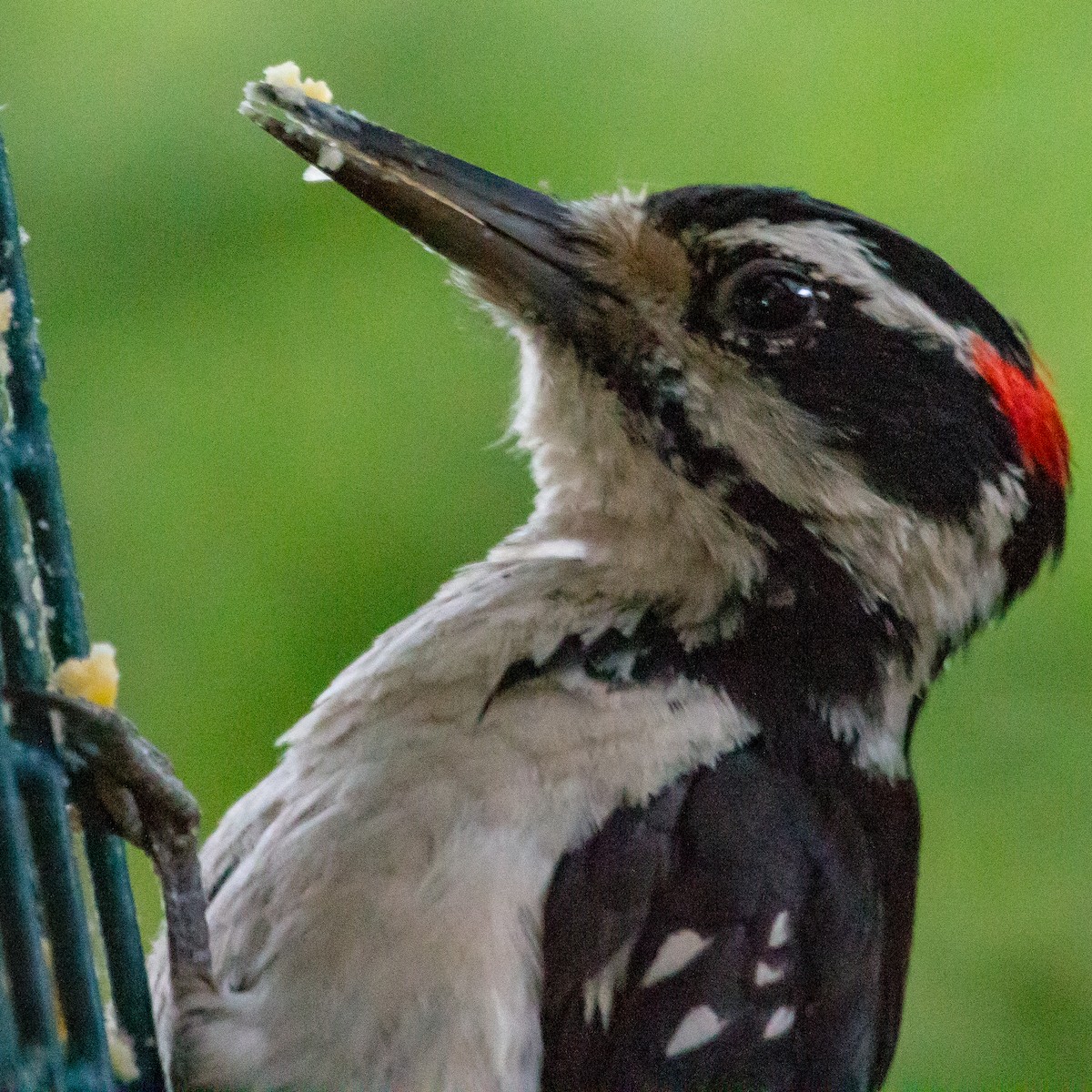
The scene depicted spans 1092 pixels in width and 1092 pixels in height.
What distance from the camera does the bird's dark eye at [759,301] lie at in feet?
8.21

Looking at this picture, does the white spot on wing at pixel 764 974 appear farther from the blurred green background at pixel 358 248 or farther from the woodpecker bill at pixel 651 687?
the blurred green background at pixel 358 248

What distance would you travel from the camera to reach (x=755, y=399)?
2473mm

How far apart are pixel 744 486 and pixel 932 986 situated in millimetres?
1846

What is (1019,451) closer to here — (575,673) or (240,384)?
(575,673)

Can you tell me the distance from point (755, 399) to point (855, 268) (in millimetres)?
239

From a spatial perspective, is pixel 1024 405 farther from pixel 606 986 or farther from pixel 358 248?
pixel 358 248

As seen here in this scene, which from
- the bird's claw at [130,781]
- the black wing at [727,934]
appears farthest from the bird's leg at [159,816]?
the black wing at [727,934]

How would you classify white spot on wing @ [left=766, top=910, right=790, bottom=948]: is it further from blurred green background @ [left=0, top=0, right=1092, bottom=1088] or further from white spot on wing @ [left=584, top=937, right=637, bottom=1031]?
A: blurred green background @ [left=0, top=0, right=1092, bottom=1088]

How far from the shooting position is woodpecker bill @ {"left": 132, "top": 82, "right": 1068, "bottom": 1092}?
6.89 ft

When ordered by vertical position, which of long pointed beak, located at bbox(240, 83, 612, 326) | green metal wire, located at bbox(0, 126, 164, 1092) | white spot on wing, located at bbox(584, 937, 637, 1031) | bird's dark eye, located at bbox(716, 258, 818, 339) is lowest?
white spot on wing, located at bbox(584, 937, 637, 1031)

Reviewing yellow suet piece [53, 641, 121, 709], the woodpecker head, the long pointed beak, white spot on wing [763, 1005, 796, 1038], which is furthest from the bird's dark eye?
yellow suet piece [53, 641, 121, 709]

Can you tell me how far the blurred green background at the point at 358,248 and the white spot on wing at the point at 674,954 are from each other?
4.82 feet

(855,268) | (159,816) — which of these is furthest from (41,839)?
(855,268)

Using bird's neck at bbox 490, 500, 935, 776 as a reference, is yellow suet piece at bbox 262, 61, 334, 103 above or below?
above
